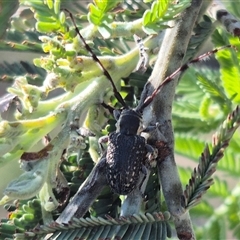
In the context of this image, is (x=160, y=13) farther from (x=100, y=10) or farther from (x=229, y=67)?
(x=229, y=67)

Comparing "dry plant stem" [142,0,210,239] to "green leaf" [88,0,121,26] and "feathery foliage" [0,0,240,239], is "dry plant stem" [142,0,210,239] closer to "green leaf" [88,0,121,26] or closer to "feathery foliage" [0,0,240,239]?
"feathery foliage" [0,0,240,239]

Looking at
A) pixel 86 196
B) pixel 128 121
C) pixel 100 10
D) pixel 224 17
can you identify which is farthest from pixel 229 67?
pixel 86 196

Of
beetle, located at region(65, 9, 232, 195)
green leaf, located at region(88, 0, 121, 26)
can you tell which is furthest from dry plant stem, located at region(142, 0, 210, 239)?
green leaf, located at region(88, 0, 121, 26)

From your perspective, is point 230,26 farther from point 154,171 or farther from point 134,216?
point 134,216

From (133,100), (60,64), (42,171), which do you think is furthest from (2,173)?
(133,100)

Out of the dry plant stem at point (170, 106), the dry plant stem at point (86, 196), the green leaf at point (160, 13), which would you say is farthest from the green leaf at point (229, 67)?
the dry plant stem at point (86, 196)

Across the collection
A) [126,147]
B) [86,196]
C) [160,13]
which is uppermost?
[160,13]
